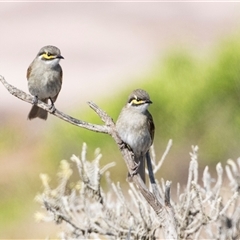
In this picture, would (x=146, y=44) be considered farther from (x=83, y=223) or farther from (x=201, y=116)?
(x=83, y=223)

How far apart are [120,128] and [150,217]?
0.55 meters

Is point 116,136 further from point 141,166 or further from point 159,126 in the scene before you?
point 159,126

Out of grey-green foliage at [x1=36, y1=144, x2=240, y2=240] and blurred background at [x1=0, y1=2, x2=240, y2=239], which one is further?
blurred background at [x1=0, y1=2, x2=240, y2=239]

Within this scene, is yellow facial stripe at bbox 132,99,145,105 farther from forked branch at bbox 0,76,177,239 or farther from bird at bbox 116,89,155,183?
forked branch at bbox 0,76,177,239

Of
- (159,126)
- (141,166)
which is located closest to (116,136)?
(141,166)

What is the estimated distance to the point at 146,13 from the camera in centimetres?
2545

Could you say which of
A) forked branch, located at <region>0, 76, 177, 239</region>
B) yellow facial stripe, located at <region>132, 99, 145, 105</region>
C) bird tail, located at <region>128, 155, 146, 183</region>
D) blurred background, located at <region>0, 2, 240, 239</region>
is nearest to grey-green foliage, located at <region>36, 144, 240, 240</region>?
bird tail, located at <region>128, 155, 146, 183</region>

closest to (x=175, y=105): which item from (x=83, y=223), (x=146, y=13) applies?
(x=83, y=223)

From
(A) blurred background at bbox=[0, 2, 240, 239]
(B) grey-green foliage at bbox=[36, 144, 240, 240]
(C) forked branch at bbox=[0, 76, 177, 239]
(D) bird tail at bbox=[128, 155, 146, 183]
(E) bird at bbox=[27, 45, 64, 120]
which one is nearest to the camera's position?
(C) forked branch at bbox=[0, 76, 177, 239]

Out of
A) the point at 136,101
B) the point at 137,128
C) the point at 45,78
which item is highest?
the point at 45,78

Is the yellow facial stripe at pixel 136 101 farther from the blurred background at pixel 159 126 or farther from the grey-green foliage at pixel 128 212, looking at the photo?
the blurred background at pixel 159 126

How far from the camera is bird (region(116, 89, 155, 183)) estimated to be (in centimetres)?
427

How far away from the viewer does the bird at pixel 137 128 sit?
4.27 metres

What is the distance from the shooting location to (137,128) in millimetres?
4375
